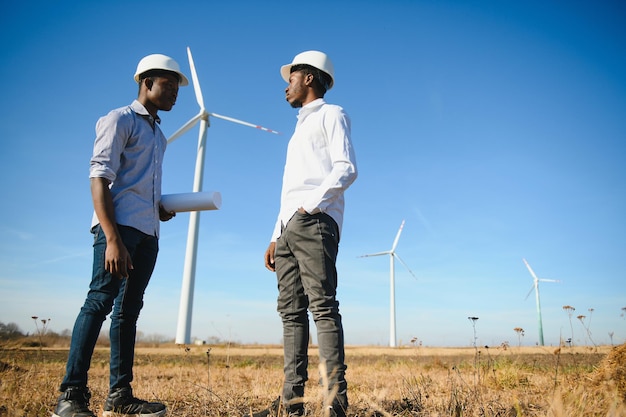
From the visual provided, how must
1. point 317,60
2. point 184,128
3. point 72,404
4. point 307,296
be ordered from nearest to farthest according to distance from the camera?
point 72,404
point 307,296
point 317,60
point 184,128

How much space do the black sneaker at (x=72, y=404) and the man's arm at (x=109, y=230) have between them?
0.82 meters

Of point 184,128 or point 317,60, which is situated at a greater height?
point 184,128

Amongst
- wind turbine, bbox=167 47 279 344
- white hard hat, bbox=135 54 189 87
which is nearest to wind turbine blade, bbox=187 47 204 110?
wind turbine, bbox=167 47 279 344

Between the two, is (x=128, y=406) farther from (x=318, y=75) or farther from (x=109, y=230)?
(x=318, y=75)

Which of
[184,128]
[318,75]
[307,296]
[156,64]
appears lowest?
[307,296]

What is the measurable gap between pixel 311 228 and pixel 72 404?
6.50ft

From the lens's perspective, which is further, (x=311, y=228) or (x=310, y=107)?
(x=310, y=107)

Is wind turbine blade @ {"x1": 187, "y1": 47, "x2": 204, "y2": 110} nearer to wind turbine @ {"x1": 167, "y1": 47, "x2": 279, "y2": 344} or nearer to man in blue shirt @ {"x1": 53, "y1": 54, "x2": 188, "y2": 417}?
wind turbine @ {"x1": 167, "y1": 47, "x2": 279, "y2": 344}

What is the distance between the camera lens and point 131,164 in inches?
144

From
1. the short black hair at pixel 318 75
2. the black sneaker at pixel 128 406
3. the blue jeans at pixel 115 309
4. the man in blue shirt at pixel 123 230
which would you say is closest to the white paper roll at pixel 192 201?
the man in blue shirt at pixel 123 230

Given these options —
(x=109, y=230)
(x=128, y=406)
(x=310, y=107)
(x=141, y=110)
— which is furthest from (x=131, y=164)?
(x=128, y=406)

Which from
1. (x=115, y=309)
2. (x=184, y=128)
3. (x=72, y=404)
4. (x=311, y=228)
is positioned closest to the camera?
(x=72, y=404)

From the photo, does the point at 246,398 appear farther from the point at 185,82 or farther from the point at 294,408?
the point at 185,82

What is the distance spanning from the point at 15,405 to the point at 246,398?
1.85 m
